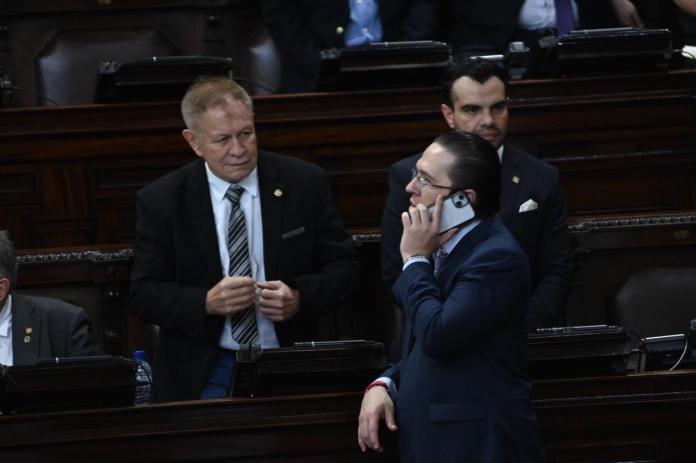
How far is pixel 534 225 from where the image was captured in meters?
3.79

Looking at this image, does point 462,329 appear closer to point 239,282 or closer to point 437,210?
point 437,210

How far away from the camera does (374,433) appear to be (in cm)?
275

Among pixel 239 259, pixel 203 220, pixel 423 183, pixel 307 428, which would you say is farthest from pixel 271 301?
pixel 423 183

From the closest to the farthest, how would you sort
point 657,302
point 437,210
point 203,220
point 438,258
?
point 437,210
point 438,258
point 203,220
point 657,302

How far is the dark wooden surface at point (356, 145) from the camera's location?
4.44 meters

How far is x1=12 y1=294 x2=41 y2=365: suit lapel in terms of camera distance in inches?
135

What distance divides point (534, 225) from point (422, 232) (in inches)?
46.3

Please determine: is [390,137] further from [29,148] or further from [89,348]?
[89,348]

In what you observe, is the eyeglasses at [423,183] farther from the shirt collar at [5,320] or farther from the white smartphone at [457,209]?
the shirt collar at [5,320]

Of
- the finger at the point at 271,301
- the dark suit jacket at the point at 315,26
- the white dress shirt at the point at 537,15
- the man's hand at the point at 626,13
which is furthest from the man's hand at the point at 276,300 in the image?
the man's hand at the point at 626,13

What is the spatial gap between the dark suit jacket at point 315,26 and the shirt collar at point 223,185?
1574 mm

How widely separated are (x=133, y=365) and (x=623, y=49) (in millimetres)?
2416

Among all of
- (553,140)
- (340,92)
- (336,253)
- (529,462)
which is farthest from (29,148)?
(529,462)

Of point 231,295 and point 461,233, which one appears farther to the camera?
point 231,295
